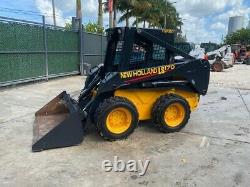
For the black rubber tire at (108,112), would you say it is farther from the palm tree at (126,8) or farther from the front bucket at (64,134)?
the palm tree at (126,8)

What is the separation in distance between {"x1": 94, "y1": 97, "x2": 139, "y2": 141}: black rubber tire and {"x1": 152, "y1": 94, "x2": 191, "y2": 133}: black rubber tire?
1.46 ft

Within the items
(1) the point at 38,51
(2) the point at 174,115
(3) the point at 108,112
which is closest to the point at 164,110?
(2) the point at 174,115

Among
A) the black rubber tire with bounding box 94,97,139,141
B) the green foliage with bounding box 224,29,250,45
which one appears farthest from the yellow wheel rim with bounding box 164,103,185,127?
the green foliage with bounding box 224,29,250,45

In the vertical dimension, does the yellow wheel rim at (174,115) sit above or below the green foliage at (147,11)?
below

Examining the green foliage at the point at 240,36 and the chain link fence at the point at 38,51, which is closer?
the chain link fence at the point at 38,51

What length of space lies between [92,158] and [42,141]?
82 centimetres

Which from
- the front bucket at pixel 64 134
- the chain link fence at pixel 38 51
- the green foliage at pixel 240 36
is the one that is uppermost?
the green foliage at pixel 240 36

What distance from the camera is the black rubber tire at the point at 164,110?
16.9 ft

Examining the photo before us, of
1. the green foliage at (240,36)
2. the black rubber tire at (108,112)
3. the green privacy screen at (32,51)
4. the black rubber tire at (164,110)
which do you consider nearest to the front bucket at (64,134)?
the black rubber tire at (108,112)

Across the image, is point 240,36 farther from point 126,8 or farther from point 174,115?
point 174,115

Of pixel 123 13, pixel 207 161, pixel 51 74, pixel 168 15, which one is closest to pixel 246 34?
pixel 168 15

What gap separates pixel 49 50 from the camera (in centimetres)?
1108

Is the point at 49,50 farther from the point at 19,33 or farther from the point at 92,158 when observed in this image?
the point at 92,158

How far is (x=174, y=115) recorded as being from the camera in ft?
17.8
